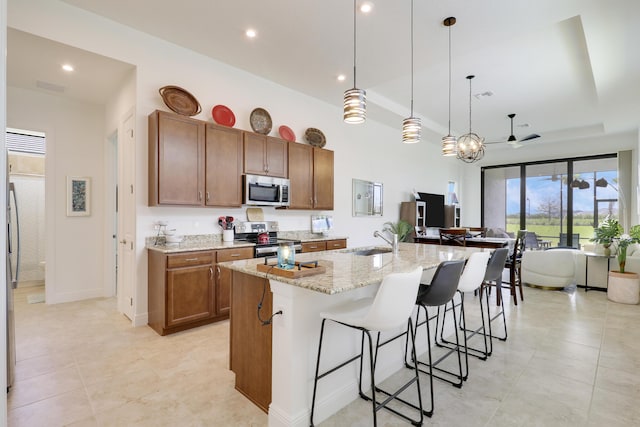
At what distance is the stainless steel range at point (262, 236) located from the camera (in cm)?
392

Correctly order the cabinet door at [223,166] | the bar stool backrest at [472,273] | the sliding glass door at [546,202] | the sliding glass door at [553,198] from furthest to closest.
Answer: the sliding glass door at [546,202] → the sliding glass door at [553,198] → the cabinet door at [223,166] → the bar stool backrest at [472,273]

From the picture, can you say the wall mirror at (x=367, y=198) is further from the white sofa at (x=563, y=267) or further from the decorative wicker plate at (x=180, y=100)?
the decorative wicker plate at (x=180, y=100)

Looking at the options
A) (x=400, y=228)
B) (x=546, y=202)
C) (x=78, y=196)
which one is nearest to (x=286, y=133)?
(x=78, y=196)

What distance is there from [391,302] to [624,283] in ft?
15.5

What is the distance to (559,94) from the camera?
17.5ft

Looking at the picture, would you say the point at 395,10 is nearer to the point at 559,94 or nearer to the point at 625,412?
the point at 625,412

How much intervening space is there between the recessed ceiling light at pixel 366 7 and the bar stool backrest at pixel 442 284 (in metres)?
2.40

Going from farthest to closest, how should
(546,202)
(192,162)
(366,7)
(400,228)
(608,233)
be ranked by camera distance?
(546,202), (400,228), (608,233), (192,162), (366,7)

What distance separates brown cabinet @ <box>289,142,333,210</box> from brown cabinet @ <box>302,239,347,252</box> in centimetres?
58

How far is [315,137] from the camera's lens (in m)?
5.22

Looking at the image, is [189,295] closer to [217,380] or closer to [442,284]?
[217,380]

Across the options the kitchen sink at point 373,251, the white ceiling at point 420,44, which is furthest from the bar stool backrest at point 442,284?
the white ceiling at point 420,44

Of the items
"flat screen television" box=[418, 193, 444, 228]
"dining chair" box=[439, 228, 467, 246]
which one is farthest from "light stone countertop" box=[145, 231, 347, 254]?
"flat screen television" box=[418, 193, 444, 228]

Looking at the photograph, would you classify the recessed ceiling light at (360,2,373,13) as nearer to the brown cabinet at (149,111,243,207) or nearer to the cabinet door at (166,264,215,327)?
the brown cabinet at (149,111,243,207)
